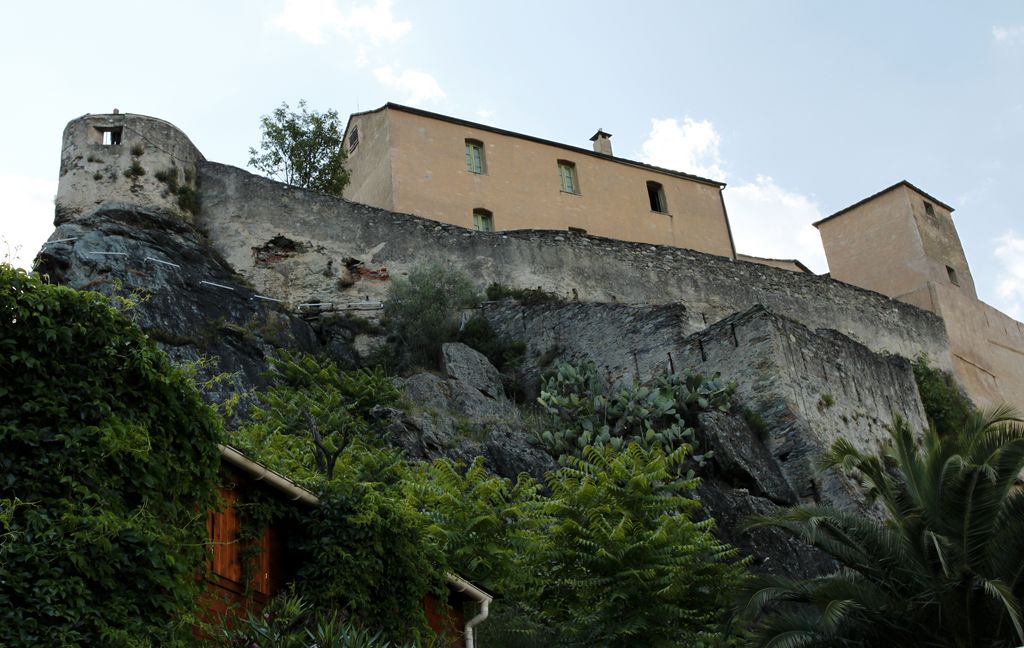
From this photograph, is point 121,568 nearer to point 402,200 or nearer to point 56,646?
point 56,646

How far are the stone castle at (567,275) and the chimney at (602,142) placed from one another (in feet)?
0.43

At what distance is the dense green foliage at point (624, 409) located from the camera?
862 inches

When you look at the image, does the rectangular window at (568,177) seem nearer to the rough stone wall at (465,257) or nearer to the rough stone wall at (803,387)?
the rough stone wall at (465,257)

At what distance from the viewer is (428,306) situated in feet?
90.9

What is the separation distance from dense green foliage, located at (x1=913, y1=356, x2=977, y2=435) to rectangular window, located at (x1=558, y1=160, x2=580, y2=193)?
420 inches

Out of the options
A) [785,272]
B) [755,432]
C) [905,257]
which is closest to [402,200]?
[785,272]

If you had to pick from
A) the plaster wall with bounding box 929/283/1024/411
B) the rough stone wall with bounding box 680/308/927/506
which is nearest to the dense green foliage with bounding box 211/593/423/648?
the rough stone wall with bounding box 680/308/927/506

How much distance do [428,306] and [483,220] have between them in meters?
8.00

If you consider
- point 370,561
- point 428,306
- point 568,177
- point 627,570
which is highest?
point 568,177

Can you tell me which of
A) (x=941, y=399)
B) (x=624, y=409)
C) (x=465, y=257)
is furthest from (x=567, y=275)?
(x=941, y=399)

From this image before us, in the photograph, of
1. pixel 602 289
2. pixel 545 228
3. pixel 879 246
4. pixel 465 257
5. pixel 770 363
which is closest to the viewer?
pixel 770 363

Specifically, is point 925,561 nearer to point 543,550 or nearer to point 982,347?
point 543,550

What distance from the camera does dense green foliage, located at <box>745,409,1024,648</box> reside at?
14.5 m

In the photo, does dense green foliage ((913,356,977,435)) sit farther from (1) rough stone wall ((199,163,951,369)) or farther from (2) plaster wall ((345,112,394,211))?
(2) plaster wall ((345,112,394,211))
